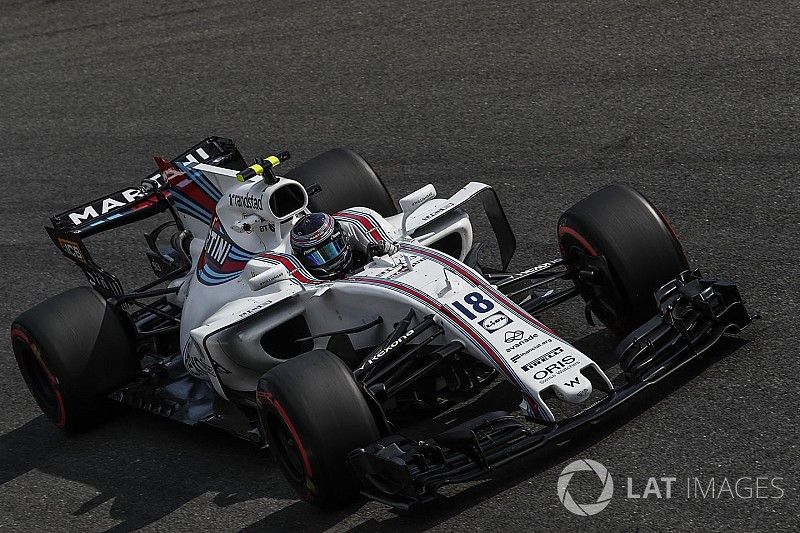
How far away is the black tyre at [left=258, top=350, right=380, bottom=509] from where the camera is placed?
7.04m

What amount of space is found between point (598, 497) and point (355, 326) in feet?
6.70

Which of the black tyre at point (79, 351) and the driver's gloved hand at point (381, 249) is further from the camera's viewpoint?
the black tyre at point (79, 351)

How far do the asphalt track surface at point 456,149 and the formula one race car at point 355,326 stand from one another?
0.31 m

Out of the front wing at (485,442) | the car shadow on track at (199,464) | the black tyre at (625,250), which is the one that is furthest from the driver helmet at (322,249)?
the front wing at (485,442)

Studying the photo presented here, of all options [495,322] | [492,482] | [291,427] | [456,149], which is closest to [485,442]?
[492,482]

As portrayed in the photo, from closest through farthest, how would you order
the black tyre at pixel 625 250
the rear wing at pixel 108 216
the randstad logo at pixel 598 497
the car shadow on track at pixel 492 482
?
the randstad logo at pixel 598 497 → the car shadow on track at pixel 492 482 → the black tyre at pixel 625 250 → the rear wing at pixel 108 216

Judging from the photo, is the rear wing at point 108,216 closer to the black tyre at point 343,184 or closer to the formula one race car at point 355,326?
the formula one race car at point 355,326

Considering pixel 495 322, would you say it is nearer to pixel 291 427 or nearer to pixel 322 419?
pixel 322 419

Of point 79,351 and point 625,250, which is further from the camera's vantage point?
point 79,351

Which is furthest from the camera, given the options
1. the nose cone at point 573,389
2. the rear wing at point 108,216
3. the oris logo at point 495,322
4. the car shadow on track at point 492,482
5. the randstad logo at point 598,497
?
the rear wing at point 108,216

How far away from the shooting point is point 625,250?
26.3 ft

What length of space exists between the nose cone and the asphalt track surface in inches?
17.8

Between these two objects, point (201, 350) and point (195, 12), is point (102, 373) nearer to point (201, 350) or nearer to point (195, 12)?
point (201, 350)

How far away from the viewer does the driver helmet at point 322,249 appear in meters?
8.31
